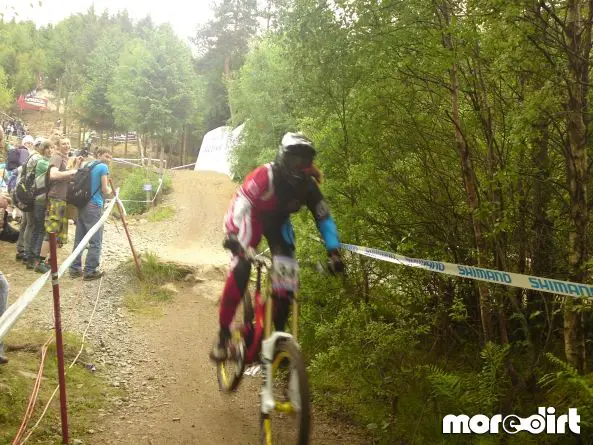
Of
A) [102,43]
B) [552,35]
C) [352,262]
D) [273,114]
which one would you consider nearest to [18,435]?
[352,262]

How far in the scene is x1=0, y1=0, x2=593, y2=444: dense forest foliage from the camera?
374cm

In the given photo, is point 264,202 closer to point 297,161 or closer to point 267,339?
point 297,161

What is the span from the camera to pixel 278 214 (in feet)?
14.3

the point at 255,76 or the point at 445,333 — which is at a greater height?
the point at 255,76

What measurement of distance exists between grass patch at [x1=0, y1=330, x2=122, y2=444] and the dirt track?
24 centimetres

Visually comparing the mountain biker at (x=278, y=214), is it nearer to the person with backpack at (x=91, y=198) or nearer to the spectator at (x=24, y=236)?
the person with backpack at (x=91, y=198)

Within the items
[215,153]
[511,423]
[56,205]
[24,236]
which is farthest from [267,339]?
[215,153]

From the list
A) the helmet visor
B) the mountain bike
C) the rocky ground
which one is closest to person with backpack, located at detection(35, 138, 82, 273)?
the rocky ground

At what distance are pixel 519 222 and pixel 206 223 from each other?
619 inches

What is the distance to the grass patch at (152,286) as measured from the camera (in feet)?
26.7

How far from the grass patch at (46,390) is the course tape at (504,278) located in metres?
3.16

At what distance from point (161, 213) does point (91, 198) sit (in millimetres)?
12395

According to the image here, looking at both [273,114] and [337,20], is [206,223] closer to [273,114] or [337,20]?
[273,114]

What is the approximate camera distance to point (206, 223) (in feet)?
63.6
